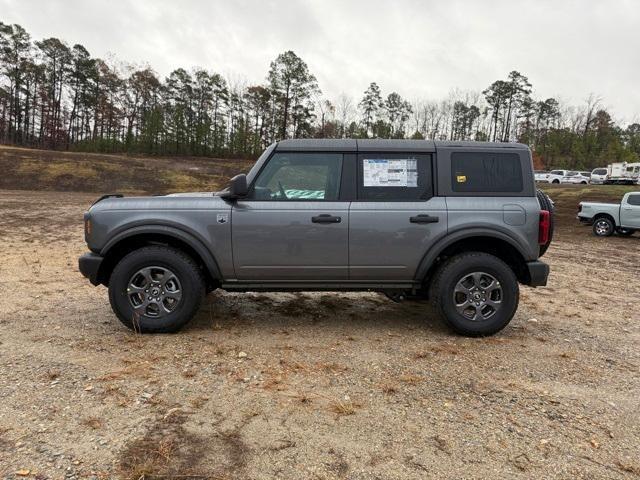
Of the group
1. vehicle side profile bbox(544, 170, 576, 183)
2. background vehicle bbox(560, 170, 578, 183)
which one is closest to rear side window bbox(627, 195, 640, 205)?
vehicle side profile bbox(544, 170, 576, 183)

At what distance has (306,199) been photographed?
173 inches

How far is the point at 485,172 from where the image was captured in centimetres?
450

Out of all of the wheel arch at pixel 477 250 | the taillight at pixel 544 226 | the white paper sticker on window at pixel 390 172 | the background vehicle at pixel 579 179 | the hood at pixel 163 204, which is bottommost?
the wheel arch at pixel 477 250

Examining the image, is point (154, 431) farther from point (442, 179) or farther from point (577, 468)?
point (442, 179)

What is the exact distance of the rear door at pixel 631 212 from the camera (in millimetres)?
14411

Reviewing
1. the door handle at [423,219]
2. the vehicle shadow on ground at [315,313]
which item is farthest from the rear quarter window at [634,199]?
the door handle at [423,219]

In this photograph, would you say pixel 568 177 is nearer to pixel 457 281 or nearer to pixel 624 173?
pixel 624 173

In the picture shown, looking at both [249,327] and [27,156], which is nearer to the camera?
[249,327]

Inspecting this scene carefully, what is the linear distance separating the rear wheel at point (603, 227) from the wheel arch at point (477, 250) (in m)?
12.6

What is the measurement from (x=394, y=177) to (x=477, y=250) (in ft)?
3.76

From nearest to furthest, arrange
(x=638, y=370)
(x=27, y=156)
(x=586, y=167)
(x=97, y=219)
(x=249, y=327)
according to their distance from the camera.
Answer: (x=638, y=370)
(x=97, y=219)
(x=249, y=327)
(x=27, y=156)
(x=586, y=167)

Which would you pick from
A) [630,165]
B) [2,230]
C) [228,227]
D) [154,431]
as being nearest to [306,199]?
[228,227]

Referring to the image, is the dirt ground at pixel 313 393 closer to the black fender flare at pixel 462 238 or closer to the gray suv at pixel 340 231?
the gray suv at pixel 340 231

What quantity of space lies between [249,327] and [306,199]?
4.82 feet
